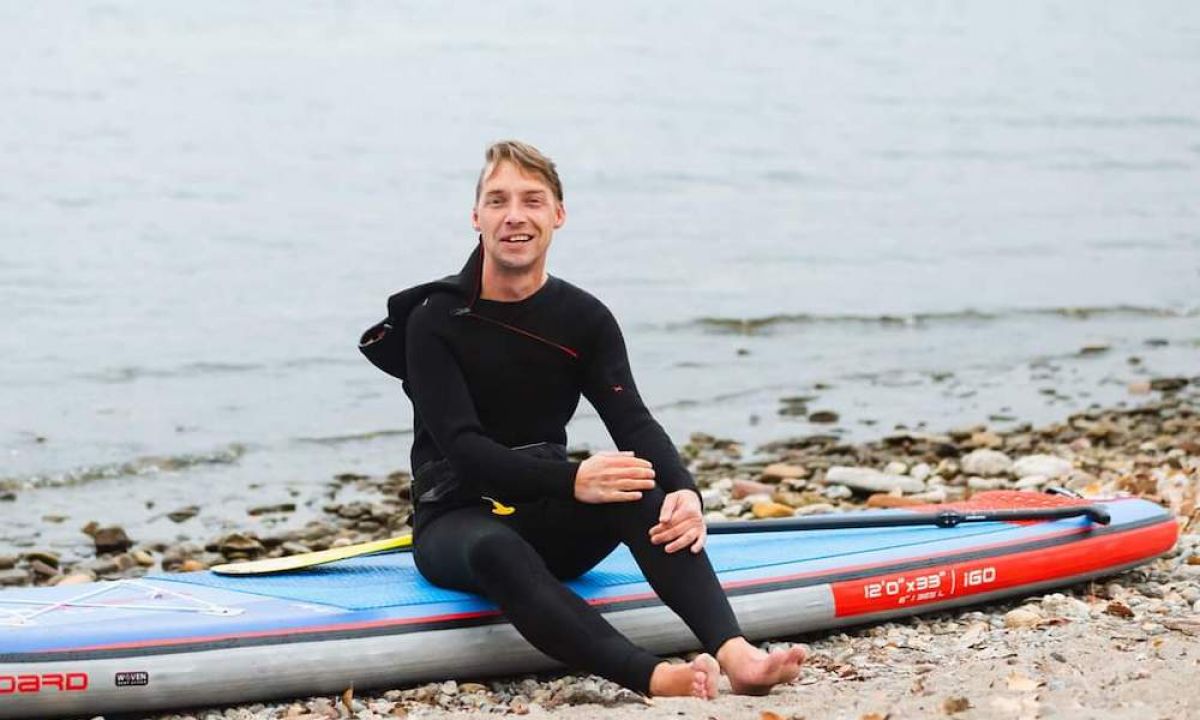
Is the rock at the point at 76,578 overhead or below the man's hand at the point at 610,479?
below

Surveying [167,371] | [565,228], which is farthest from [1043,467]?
[565,228]

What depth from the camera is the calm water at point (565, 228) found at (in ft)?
35.5

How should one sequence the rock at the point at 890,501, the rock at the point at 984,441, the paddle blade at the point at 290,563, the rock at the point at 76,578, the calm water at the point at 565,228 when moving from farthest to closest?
the calm water at the point at 565,228
the rock at the point at 984,441
the rock at the point at 890,501
the rock at the point at 76,578
the paddle blade at the point at 290,563

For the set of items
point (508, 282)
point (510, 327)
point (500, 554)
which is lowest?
point (500, 554)

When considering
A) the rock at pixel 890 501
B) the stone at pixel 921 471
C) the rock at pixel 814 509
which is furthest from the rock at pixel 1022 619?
the stone at pixel 921 471

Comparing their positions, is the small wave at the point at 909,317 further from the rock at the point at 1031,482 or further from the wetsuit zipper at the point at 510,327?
the wetsuit zipper at the point at 510,327

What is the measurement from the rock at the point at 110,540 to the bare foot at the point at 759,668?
4.27 metres

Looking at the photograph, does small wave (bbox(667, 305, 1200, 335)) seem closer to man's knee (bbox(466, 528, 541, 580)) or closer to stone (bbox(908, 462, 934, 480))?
stone (bbox(908, 462, 934, 480))

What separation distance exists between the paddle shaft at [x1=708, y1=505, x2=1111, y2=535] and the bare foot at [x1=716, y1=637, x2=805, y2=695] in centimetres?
136

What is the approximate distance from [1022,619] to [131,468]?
571cm

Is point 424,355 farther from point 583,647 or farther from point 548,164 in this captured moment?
point 583,647

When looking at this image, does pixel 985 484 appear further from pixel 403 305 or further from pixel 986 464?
pixel 403 305

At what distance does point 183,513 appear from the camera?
27.8 ft

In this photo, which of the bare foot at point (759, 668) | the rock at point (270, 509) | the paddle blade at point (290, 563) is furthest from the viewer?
the rock at point (270, 509)
